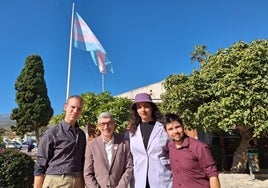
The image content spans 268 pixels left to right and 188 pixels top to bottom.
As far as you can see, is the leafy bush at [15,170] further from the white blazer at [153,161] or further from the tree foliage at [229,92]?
the tree foliage at [229,92]

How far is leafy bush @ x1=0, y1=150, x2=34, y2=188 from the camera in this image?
21.4 feet

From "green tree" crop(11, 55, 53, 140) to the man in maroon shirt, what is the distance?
29.1 metres

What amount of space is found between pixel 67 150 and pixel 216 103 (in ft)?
29.9

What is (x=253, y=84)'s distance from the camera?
1148 cm

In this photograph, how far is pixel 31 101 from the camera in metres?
31.6

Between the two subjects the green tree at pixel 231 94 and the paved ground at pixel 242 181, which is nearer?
the paved ground at pixel 242 181

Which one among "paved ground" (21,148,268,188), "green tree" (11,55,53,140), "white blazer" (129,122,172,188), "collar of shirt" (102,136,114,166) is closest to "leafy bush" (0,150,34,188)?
"collar of shirt" (102,136,114,166)

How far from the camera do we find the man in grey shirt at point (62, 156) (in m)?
3.59

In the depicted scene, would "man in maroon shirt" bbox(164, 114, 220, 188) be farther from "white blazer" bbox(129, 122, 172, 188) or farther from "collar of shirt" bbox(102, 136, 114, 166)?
"collar of shirt" bbox(102, 136, 114, 166)

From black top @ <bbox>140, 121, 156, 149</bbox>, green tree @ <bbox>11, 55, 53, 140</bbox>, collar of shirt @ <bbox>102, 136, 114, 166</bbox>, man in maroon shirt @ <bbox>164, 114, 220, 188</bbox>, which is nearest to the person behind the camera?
man in maroon shirt @ <bbox>164, 114, 220, 188</bbox>

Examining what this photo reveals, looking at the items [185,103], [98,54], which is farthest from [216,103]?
[98,54]

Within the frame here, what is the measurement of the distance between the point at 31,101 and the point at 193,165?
30.2 m

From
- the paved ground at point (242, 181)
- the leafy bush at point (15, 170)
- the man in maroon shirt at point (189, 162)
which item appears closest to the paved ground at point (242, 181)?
the paved ground at point (242, 181)

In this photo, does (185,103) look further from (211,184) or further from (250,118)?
(211,184)
